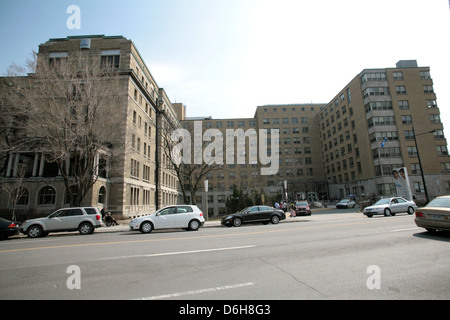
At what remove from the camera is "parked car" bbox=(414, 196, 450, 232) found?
8.07 meters

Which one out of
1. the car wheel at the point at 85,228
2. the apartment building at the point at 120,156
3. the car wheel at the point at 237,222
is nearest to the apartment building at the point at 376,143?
the car wheel at the point at 237,222

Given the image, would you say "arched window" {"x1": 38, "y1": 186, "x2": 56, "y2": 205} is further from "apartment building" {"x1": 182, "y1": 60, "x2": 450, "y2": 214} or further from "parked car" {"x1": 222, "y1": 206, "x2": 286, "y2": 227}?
"apartment building" {"x1": 182, "y1": 60, "x2": 450, "y2": 214}

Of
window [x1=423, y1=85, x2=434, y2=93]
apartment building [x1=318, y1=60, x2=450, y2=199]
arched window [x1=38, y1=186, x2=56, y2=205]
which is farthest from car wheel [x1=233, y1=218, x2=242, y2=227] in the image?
window [x1=423, y1=85, x2=434, y2=93]

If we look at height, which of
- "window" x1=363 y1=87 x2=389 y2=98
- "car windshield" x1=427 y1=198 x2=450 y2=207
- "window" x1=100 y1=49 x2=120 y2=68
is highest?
"window" x1=363 y1=87 x2=389 y2=98

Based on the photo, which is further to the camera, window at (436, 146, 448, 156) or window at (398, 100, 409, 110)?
window at (398, 100, 409, 110)

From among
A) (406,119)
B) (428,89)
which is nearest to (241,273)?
(406,119)

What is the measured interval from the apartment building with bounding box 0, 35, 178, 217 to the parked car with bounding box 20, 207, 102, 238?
613 cm

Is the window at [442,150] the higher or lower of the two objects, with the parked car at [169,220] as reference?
higher

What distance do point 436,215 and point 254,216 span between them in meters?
10.6

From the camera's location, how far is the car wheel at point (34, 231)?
1395 centimetres

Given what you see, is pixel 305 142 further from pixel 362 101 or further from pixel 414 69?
pixel 414 69

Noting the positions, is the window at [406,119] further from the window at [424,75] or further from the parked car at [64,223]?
the parked car at [64,223]

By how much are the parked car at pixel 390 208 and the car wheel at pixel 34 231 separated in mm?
23614
